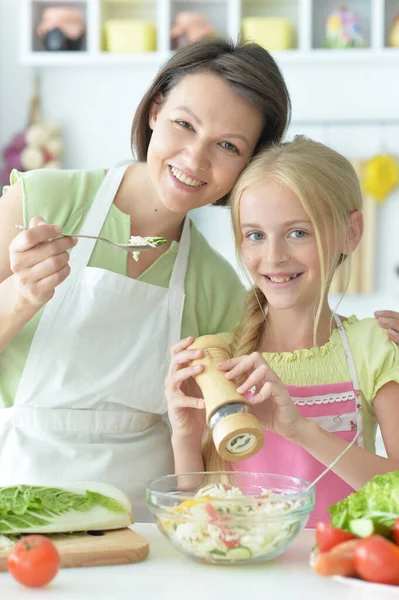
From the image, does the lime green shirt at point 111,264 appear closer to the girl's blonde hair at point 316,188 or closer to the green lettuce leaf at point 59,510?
the girl's blonde hair at point 316,188

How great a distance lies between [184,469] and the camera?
166 cm

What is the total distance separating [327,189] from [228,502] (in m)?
0.71

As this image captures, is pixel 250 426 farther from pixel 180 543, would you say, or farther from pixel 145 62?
pixel 145 62

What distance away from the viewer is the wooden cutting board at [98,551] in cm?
119

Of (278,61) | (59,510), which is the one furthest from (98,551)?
(278,61)

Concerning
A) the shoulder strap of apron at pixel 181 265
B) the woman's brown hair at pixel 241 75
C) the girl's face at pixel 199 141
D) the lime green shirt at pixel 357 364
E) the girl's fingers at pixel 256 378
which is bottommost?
the lime green shirt at pixel 357 364

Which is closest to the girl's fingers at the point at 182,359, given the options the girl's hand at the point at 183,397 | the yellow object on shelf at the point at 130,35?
the girl's hand at the point at 183,397

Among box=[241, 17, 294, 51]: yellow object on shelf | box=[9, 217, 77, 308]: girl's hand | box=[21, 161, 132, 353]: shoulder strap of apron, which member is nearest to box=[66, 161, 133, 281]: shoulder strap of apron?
box=[21, 161, 132, 353]: shoulder strap of apron

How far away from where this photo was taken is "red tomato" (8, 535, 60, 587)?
1078 mm

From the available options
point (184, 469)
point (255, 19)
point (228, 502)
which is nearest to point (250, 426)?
point (228, 502)

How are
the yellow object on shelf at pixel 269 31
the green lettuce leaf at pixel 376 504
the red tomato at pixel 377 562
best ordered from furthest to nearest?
the yellow object on shelf at pixel 269 31 → the green lettuce leaf at pixel 376 504 → the red tomato at pixel 377 562

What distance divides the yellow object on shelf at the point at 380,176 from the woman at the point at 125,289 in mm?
1775

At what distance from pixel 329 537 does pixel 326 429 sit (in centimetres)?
59

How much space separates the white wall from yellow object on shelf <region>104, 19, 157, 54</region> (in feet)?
0.81
